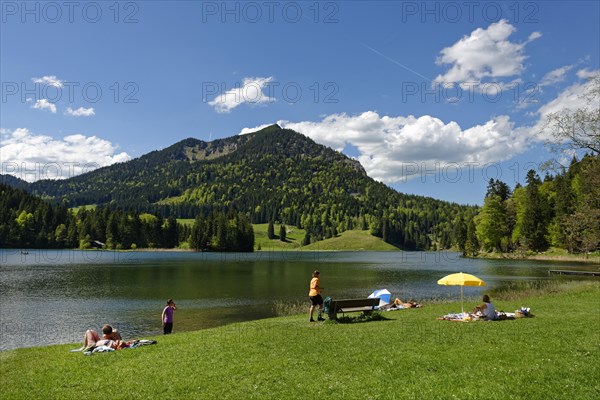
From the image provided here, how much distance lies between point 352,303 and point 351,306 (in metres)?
0.21

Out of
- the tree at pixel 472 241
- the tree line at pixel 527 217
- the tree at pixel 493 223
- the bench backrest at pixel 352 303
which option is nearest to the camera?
the bench backrest at pixel 352 303

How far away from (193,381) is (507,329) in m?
14.6

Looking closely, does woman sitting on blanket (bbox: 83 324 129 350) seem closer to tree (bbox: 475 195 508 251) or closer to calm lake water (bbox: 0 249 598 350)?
calm lake water (bbox: 0 249 598 350)

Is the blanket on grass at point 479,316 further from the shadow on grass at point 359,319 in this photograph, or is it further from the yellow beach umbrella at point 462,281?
the shadow on grass at point 359,319

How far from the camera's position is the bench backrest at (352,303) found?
80.0 ft

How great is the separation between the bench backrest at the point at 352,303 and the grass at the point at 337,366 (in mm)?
4150

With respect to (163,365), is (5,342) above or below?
below

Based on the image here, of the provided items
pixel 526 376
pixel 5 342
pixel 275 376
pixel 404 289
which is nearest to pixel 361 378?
pixel 275 376

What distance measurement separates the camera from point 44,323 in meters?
34.2

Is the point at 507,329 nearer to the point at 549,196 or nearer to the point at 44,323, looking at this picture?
the point at 44,323

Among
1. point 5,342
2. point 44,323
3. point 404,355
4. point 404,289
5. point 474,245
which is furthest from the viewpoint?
point 474,245

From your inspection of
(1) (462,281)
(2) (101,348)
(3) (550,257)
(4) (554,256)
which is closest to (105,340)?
(2) (101,348)

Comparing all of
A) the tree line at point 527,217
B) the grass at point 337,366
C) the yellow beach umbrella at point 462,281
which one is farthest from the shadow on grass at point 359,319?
the tree line at point 527,217

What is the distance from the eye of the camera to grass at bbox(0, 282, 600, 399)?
11281 millimetres
